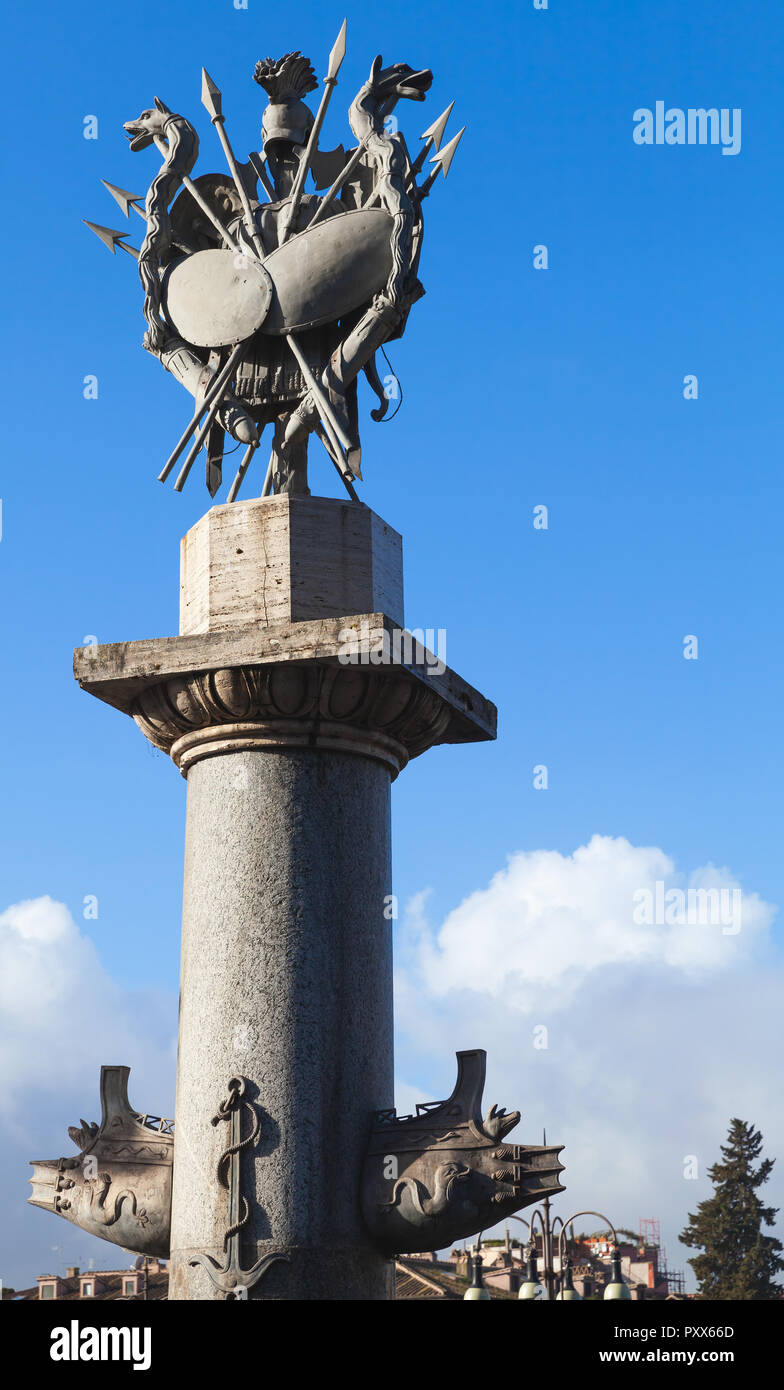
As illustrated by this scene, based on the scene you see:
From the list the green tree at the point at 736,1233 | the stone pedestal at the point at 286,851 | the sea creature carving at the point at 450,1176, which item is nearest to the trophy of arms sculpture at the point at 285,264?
the stone pedestal at the point at 286,851

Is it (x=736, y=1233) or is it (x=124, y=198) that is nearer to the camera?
(x=124, y=198)

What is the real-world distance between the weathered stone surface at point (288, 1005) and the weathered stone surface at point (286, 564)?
3.17 ft

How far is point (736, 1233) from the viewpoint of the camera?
2552 inches

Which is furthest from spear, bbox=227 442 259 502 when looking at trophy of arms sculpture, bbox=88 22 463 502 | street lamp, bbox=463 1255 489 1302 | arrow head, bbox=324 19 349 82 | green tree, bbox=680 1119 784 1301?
green tree, bbox=680 1119 784 1301

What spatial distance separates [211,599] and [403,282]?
264 cm

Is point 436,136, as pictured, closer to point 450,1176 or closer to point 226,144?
point 226,144

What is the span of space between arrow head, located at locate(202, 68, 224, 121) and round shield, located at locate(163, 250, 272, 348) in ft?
3.85

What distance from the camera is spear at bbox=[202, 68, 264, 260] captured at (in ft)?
42.0

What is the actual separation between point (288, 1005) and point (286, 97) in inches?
264

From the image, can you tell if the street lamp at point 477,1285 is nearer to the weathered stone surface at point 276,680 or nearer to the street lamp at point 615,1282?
the street lamp at point 615,1282

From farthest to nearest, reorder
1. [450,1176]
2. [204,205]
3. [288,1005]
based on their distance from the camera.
A: [204,205] < [288,1005] < [450,1176]

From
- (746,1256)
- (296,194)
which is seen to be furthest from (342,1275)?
(746,1256)

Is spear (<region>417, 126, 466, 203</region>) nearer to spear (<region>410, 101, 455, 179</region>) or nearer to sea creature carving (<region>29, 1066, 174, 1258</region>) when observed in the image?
spear (<region>410, 101, 455, 179</region>)

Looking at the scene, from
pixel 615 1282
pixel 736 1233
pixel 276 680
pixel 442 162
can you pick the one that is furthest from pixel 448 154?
pixel 736 1233
